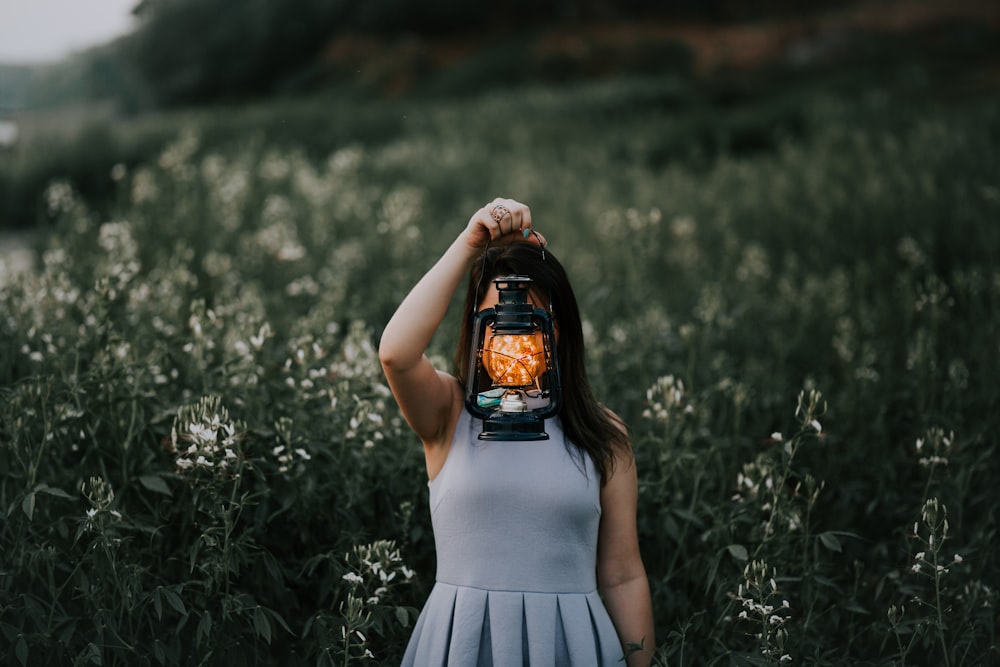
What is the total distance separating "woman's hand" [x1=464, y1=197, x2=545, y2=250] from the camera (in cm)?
233

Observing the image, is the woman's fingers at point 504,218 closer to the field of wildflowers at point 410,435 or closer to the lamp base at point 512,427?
the lamp base at point 512,427

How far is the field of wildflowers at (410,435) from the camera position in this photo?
285cm

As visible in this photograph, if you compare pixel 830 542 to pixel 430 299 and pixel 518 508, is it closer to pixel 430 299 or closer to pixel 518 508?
pixel 518 508

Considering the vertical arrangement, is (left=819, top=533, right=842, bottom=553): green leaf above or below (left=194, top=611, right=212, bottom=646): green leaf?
above

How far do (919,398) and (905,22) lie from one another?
15432mm

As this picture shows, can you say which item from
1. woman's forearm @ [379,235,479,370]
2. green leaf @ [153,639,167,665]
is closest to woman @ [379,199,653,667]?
woman's forearm @ [379,235,479,370]

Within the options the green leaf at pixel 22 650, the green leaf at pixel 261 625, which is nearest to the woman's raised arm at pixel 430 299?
the green leaf at pixel 261 625

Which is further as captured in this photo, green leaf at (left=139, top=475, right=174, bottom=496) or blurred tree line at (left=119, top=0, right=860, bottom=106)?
blurred tree line at (left=119, top=0, right=860, bottom=106)

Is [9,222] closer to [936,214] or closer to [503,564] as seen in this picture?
[936,214]

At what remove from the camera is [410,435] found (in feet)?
11.7

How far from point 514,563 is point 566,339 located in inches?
23.9

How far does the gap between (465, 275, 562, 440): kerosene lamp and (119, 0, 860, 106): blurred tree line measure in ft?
62.0

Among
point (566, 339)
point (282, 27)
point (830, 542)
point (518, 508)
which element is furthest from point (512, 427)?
point (282, 27)

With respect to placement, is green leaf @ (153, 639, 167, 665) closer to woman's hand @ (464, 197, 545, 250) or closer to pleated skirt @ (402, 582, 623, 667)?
pleated skirt @ (402, 582, 623, 667)
